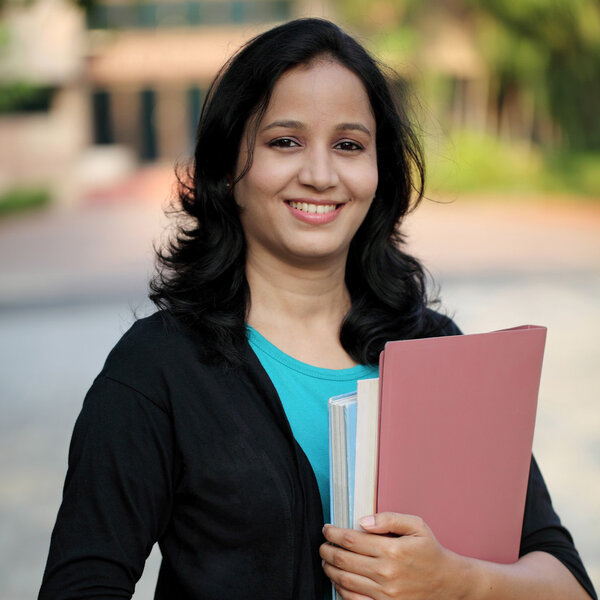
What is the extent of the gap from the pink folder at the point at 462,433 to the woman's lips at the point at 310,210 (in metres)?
0.33

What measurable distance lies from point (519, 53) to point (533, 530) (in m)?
18.9

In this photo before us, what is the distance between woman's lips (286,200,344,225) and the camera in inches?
56.6

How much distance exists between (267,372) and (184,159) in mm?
683

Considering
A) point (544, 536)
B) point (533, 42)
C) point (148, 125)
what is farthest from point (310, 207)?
point (148, 125)

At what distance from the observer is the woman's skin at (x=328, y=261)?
125 cm

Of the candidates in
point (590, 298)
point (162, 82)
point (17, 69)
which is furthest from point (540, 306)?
point (162, 82)

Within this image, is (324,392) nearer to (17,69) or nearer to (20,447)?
(20,447)

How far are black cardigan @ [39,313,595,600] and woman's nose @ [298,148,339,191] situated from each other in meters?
0.31

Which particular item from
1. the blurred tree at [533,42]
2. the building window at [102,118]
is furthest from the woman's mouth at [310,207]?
the building window at [102,118]

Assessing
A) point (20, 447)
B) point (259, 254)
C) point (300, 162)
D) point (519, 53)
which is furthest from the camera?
point (519, 53)

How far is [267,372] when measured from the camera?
1443 mm

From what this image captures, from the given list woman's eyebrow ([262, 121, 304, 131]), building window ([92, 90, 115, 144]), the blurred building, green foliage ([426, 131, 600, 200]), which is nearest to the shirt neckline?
woman's eyebrow ([262, 121, 304, 131])

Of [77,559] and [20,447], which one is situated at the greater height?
[77,559]

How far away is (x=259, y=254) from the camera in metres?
1.53
